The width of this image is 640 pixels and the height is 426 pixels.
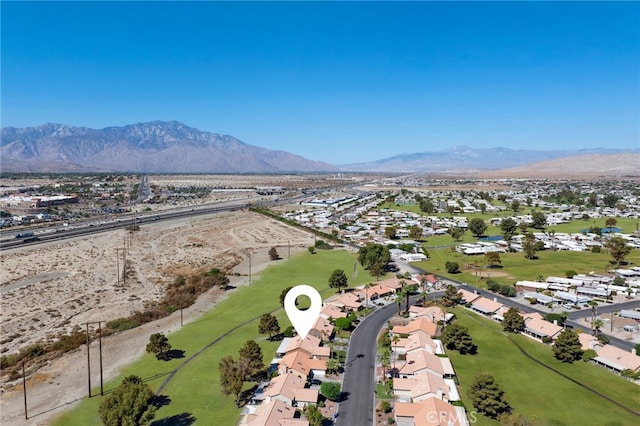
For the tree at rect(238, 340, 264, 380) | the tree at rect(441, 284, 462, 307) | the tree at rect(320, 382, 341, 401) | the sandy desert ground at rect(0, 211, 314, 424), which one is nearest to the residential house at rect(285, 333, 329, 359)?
the tree at rect(238, 340, 264, 380)

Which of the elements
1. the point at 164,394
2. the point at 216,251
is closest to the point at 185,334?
the point at 164,394

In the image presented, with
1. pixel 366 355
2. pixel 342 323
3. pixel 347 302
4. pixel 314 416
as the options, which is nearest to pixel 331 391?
pixel 314 416

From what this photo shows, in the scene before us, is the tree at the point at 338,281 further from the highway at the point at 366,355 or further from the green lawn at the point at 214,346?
the highway at the point at 366,355

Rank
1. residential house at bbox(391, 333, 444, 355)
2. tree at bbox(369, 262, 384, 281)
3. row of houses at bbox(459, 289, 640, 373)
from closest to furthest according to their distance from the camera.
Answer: row of houses at bbox(459, 289, 640, 373)
residential house at bbox(391, 333, 444, 355)
tree at bbox(369, 262, 384, 281)

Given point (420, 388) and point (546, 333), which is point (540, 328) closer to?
point (546, 333)

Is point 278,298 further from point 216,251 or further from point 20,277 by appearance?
point 20,277

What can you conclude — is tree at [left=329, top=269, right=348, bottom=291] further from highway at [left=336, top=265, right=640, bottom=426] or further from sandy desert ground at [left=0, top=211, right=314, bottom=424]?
sandy desert ground at [left=0, top=211, right=314, bottom=424]

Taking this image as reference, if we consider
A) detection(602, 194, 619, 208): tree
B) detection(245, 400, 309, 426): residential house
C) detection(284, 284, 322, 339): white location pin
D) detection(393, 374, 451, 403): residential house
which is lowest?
detection(393, 374, 451, 403): residential house
